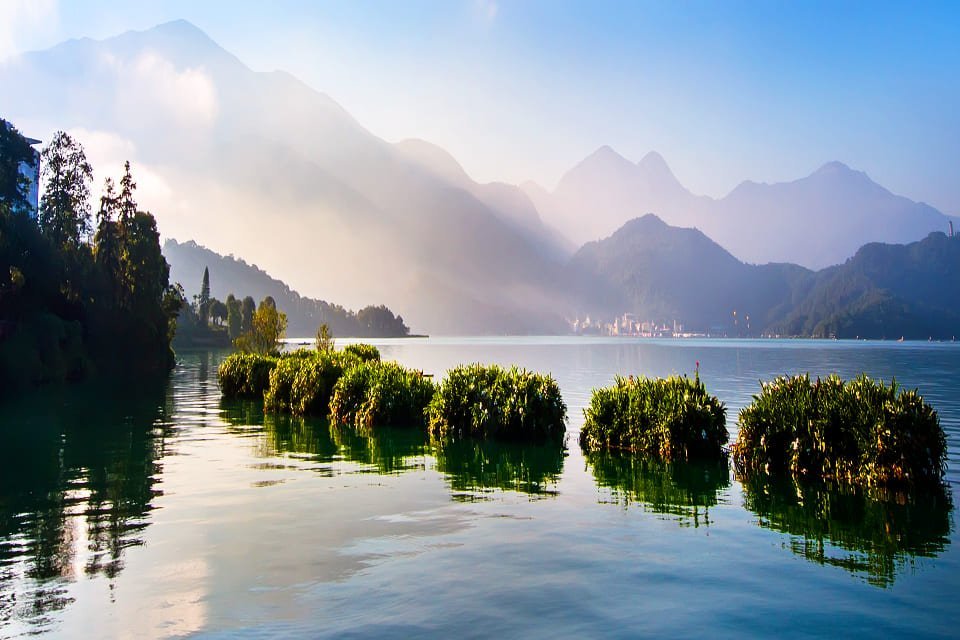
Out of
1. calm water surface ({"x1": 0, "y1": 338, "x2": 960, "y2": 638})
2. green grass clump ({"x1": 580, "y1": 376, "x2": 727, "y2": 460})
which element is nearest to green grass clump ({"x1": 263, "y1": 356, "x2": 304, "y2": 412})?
calm water surface ({"x1": 0, "y1": 338, "x2": 960, "y2": 638})

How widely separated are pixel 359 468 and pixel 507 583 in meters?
11.6

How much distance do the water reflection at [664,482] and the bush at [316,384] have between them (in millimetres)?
17716

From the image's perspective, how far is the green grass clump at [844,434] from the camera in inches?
679

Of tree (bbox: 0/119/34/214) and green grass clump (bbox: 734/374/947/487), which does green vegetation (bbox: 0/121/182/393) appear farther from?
green grass clump (bbox: 734/374/947/487)

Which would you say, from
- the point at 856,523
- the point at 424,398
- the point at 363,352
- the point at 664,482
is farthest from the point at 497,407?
the point at 363,352

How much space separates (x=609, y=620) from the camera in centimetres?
951

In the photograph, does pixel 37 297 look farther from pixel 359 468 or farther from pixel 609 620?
pixel 609 620

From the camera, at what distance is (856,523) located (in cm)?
1441

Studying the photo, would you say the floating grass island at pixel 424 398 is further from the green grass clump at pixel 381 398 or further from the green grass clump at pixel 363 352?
the green grass clump at pixel 363 352

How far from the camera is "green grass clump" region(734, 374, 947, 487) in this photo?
56.6 ft

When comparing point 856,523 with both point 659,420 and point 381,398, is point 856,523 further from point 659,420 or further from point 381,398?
point 381,398

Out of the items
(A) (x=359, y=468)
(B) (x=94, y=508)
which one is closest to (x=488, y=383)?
(A) (x=359, y=468)

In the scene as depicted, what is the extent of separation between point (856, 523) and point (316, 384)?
28148mm

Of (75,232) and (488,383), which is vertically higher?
(75,232)
